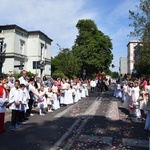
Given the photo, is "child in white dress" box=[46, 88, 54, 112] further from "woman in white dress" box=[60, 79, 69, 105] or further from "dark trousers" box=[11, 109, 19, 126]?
"dark trousers" box=[11, 109, 19, 126]

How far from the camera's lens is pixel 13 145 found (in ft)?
22.5

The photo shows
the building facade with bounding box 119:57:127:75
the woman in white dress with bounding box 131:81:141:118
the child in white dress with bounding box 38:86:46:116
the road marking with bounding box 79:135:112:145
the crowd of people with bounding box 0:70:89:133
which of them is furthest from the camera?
the building facade with bounding box 119:57:127:75

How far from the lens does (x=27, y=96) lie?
1070cm

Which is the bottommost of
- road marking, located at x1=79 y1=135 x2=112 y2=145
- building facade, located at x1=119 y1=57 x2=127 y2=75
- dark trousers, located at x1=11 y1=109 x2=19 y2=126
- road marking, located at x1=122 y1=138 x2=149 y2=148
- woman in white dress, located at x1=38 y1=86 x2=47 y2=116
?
road marking, located at x1=122 y1=138 x2=149 y2=148

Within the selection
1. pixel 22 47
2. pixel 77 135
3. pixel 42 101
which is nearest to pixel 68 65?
pixel 22 47

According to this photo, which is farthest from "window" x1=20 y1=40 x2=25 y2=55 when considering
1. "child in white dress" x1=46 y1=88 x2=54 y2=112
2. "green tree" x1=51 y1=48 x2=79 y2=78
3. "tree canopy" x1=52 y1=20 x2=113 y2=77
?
"child in white dress" x1=46 y1=88 x2=54 y2=112

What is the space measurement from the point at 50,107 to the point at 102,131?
601 centimetres

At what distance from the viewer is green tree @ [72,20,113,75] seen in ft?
173

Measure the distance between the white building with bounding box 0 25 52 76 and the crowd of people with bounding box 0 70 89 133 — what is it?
26.7 meters

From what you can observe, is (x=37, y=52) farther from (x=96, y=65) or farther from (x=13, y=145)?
(x=13, y=145)

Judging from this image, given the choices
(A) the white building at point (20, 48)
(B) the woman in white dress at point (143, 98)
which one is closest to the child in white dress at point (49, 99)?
(B) the woman in white dress at point (143, 98)

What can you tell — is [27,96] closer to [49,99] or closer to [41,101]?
[41,101]

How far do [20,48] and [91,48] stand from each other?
573 inches

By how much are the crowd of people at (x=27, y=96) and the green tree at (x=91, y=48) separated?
31.4 m
